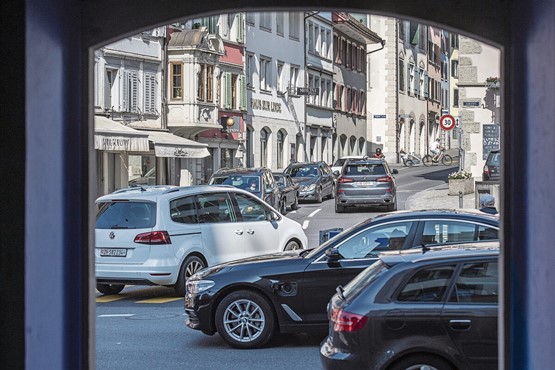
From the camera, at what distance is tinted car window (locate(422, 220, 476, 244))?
12.0 metres

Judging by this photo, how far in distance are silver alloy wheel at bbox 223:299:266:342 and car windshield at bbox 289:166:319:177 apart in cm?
3049

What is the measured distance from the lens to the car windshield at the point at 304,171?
42906 millimetres

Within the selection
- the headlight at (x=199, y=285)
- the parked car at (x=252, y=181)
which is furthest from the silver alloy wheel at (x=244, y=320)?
the parked car at (x=252, y=181)

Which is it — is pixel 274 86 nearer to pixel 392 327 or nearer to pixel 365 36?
pixel 365 36

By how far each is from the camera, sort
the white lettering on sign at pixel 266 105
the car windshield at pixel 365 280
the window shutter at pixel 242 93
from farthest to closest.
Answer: the white lettering on sign at pixel 266 105 < the window shutter at pixel 242 93 < the car windshield at pixel 365 280

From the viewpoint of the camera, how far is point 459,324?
28.2ft

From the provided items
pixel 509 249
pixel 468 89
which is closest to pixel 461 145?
pixel 468 89

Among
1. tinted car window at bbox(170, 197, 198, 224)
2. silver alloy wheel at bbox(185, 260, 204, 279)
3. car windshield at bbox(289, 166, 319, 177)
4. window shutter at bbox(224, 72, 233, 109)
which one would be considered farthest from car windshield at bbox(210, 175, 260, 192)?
window shutter at bbox(224, 72, 233, 109)

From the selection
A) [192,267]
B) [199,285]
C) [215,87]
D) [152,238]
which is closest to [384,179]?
[215,87]

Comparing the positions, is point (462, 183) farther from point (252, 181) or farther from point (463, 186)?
point (252, 181)

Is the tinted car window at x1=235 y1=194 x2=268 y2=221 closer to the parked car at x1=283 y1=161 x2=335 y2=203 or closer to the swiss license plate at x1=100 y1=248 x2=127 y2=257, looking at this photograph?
the swiss license plate at x1=100 y1=248 x2=127 y2=257

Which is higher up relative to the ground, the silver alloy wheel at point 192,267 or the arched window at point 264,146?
the arched window at point 264,146

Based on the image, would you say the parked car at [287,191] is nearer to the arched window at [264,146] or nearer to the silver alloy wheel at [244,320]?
the arched window at [264,146]

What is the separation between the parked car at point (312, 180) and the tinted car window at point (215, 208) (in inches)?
947
